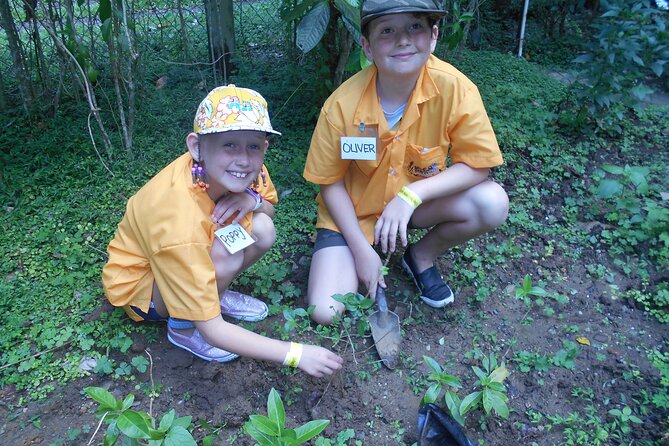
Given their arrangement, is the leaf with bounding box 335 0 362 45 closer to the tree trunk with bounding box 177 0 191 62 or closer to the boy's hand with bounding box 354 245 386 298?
the boy's hand with bounding box 354 245 386 298

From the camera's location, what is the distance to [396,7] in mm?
1937

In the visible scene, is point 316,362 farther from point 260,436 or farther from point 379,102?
point 379,102

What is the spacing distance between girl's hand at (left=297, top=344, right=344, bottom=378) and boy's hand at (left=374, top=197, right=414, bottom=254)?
1.64 feet

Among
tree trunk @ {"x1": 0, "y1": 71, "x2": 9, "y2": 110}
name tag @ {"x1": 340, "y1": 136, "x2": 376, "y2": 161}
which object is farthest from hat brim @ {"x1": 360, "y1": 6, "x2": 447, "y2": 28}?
tree trunk @ {"x1": 0, "y1": 71, "x2": 9, "y2": 110}

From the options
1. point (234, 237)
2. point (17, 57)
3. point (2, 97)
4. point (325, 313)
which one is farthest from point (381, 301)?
point (2, 97)

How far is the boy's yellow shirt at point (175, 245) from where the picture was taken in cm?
174

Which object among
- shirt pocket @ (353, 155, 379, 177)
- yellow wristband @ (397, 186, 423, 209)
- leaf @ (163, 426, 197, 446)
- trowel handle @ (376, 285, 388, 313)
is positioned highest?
shirt pocket @ (353, 155, 379, 177)

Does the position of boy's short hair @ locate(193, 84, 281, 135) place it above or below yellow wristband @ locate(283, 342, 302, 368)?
above

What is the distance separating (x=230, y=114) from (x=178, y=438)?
98 centimetres

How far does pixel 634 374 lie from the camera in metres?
2.10

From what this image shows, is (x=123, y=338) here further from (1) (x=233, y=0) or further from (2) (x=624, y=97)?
(2) (x=624, y=97)

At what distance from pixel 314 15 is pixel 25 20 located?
2.06 meters

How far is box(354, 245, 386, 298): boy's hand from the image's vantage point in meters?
2.22

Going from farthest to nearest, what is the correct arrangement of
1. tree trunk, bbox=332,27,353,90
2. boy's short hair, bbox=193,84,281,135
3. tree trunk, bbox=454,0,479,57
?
tree trunk, bbox=454,0,479,57, tree trunk, bbox=332,27,353,90, boy's short hair, bbox=193,84,281,135
